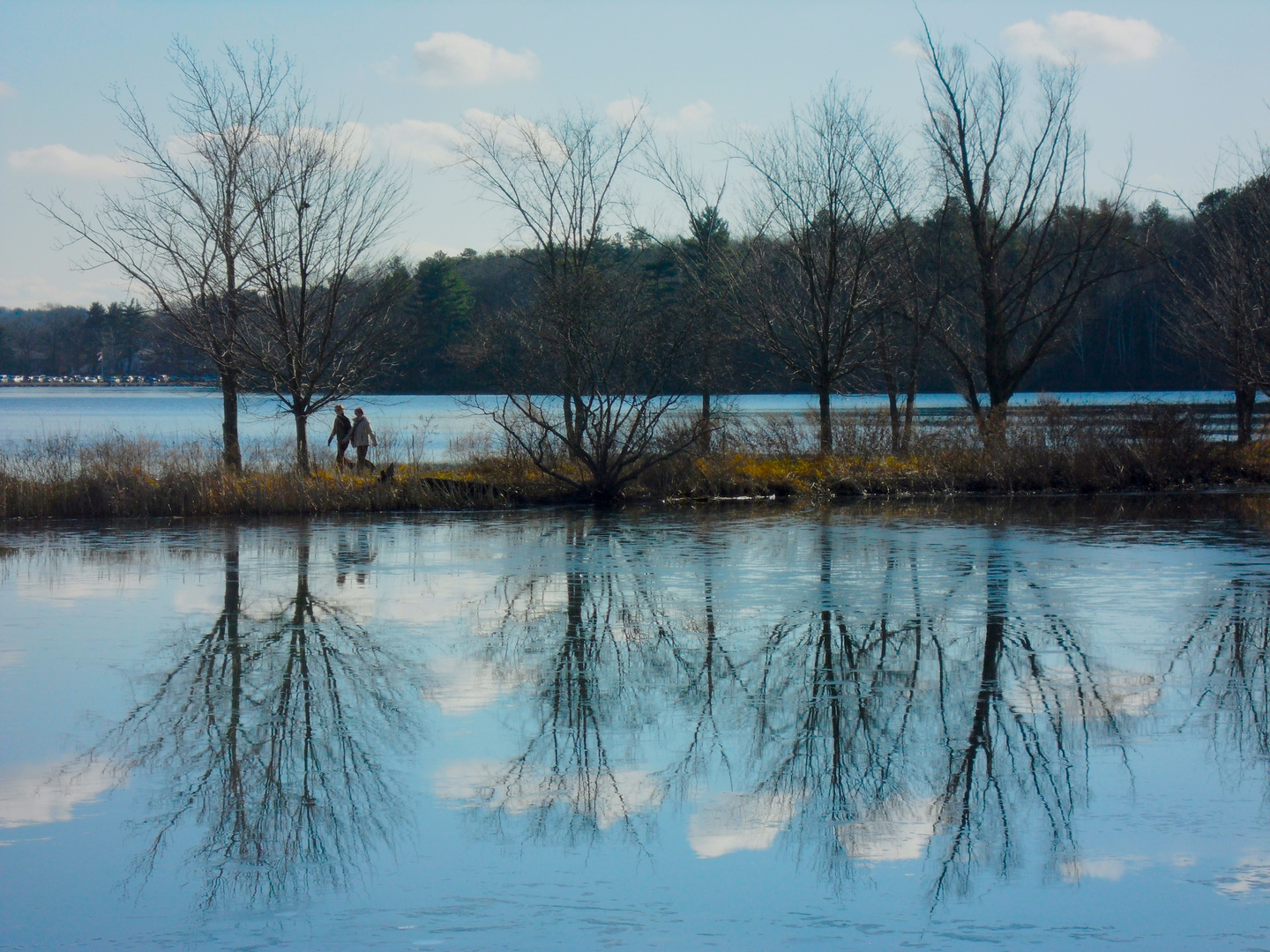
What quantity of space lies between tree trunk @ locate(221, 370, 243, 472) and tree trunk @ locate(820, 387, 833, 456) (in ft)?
38.4

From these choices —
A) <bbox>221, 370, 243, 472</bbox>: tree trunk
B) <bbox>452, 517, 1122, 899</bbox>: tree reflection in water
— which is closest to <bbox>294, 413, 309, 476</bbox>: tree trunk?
<bbox>221, 370, 243, 472</bbox>: tree trunk

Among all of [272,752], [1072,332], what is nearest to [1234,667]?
[272,752]

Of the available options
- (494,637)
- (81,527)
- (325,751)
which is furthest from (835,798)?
(81,527)

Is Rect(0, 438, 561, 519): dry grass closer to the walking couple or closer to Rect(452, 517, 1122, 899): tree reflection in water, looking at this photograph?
the walking couple

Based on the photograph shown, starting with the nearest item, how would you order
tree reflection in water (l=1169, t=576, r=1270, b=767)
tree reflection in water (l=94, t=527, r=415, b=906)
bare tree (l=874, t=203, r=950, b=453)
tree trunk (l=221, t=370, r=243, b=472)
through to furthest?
1. tree reflection in water (l=94, t=527, r=415, b=906)
2. tree reflection in water (l=1169, t=576, r=1270, b=767)
3. tree trunk (l=221, t=370, r=243, b=472)
4. bare tree (l=874, t=203, r=950, b=453)

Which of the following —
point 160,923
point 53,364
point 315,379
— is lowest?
point 160,923

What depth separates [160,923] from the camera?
5395 millimetres

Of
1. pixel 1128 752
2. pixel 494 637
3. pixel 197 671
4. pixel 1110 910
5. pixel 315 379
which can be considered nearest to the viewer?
pixel 1110 910

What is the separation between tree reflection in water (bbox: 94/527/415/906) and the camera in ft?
20.2

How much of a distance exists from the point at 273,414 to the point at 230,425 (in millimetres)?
10533

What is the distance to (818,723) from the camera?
819 cm

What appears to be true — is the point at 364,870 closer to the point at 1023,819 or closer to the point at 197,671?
the point at 1023,819

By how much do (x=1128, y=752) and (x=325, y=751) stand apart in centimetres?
509

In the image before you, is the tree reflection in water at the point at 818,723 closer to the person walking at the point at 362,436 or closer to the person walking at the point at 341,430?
the person walking at the point at 362,436
